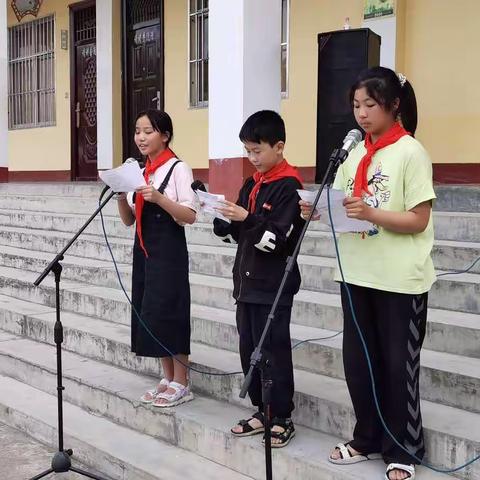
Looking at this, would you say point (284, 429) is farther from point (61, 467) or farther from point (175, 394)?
point (61, 467)

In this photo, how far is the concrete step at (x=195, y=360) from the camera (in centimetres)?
319

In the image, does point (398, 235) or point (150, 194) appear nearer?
point (398, 235)

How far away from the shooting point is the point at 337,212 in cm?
246

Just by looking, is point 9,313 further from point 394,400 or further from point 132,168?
point 394,400

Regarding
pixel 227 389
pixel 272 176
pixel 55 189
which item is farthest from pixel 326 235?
pixel 55 189

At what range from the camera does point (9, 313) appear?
5.46 m

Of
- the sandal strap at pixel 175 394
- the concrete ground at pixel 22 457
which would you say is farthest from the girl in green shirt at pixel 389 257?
the concrete ground at pixel 22 457

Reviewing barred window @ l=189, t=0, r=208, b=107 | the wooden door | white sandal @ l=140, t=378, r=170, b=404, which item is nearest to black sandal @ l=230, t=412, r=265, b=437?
white sandal @ l=140, t=378, r=170, b=404

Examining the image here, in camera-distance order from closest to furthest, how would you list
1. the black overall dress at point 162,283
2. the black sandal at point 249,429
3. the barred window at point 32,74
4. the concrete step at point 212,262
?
1. the black sandal at point 249,429
2. the black overall dress at point 162,283
3. the concrete step at point 212,262
4. the barred window at point 32,74

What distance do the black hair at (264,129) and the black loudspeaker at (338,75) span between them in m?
3.54

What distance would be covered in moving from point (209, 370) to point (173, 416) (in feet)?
1.23

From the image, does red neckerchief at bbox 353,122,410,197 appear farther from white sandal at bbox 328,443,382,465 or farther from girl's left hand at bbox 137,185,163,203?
white sandal at bbox 328,443,382,465

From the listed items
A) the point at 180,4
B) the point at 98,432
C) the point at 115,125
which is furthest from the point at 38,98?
the point at 98,432

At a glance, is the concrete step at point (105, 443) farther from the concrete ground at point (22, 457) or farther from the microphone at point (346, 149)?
the microphone at point (346, 149)
